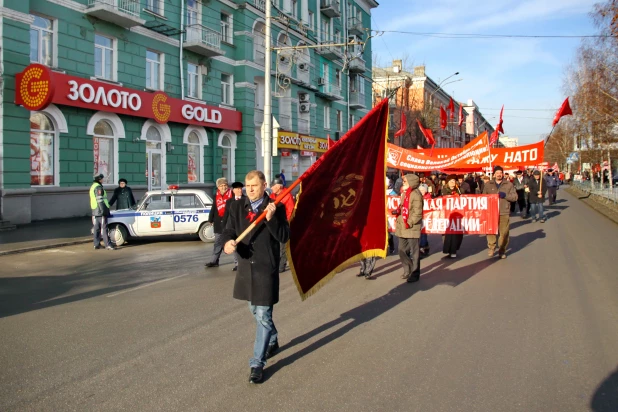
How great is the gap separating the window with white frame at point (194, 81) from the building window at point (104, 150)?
18.2ft

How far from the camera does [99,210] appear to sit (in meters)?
13.1

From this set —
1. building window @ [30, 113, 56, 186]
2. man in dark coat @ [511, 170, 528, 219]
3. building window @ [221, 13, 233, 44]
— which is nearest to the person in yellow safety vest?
building window @ [30, 113, 56, 186]

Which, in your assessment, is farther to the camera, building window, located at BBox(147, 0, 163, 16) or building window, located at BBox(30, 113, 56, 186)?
building window, located at BBox(147, 0, 163, 16)

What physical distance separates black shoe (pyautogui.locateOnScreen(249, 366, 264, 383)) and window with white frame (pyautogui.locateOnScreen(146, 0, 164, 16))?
21782 mm

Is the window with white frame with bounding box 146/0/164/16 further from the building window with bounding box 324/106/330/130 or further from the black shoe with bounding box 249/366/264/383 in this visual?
the black shoe with bounding box 249/366/264/383

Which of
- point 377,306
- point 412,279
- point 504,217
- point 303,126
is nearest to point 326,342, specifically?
point 377,306

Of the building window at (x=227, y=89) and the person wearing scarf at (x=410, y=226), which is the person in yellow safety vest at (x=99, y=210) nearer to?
the person wearing scarf at (x=410, y=226)

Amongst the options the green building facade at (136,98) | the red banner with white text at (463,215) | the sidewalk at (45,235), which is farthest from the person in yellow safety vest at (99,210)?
the red banner with white text at (463,215)

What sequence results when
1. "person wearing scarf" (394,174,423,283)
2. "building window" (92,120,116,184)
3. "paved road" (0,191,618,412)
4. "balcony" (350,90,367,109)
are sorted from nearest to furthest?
"paved road" (0,191,618,412), "person wearing scarf" (394,174,423,283), "building window" (92,120,116,184), "balcony" (350,90,367,109)

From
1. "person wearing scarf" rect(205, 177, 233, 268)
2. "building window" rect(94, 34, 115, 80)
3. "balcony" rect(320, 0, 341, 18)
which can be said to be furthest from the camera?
"balcony" rect(320, 0, 341, 18)

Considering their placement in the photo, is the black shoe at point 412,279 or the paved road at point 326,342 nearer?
the paved road at point 326,342

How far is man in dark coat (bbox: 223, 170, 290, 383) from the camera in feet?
14.4

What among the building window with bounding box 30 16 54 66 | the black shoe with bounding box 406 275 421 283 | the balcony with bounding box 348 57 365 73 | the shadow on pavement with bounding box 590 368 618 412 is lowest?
the shadow on pavement with bounding box 590 368 618 412

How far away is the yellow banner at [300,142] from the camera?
3195 centimetres
